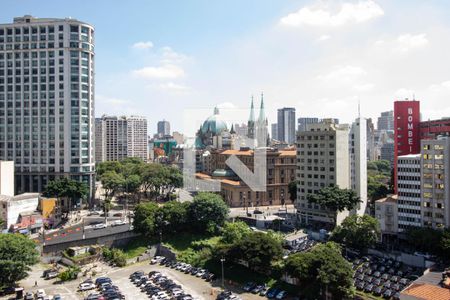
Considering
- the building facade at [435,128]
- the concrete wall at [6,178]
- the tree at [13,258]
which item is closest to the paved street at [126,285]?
the tree at [13,258]

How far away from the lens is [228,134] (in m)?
126

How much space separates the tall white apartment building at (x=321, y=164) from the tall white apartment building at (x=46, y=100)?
156 ft

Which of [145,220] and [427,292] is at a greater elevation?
[145,220]

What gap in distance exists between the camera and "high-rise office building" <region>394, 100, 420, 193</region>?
3009 inches

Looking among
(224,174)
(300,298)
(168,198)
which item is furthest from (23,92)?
(300,298)

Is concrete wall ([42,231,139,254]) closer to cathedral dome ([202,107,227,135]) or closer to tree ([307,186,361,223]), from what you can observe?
tree ([307,186,361,223])

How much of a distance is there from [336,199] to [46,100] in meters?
65.9

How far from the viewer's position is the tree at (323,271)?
4506cm

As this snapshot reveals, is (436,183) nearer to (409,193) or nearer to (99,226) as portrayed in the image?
(409,193)

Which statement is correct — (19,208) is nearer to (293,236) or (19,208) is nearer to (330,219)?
(293,236)

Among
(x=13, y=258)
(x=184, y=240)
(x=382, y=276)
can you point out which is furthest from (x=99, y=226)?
(x=382, y=276)

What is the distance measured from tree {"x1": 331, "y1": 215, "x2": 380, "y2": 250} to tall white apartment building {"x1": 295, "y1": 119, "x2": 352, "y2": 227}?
12.7 metres

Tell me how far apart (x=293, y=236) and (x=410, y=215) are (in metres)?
18.2

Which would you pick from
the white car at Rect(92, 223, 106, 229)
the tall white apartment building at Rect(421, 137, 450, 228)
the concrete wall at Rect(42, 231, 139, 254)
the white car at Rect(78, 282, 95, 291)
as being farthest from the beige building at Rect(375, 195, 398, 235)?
the white car at Rect(92, 223, 106, 229)
